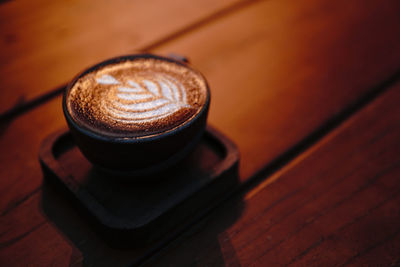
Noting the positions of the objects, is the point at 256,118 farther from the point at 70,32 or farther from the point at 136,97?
the point at 70,32

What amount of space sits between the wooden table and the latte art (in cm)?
18

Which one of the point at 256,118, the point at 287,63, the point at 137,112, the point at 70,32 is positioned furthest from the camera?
the point at 70,32

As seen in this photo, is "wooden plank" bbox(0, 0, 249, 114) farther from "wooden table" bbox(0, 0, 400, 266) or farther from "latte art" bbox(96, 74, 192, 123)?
"latte art" bbox(96, 74, 192, 123)

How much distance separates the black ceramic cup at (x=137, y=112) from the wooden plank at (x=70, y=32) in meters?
0.29

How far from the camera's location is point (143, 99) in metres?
0.64

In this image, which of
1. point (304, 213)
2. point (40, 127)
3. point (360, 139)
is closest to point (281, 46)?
point (360, 139)

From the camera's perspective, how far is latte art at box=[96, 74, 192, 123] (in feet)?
1.98

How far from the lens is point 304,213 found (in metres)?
0.63

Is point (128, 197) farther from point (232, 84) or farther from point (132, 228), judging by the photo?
point (232, 84)

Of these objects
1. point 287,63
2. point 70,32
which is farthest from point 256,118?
point 70,32

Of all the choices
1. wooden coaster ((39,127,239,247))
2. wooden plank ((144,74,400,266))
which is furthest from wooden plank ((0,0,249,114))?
wooden plank ((144,74,400,266))

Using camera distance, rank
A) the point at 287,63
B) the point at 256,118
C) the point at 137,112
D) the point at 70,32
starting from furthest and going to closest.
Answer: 1. the point at 70,32
2. the point at 287,63
3. the point at 256,118
4. the point at 137,112

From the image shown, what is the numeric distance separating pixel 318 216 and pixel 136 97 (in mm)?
357

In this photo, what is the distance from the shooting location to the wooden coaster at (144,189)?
582mm
